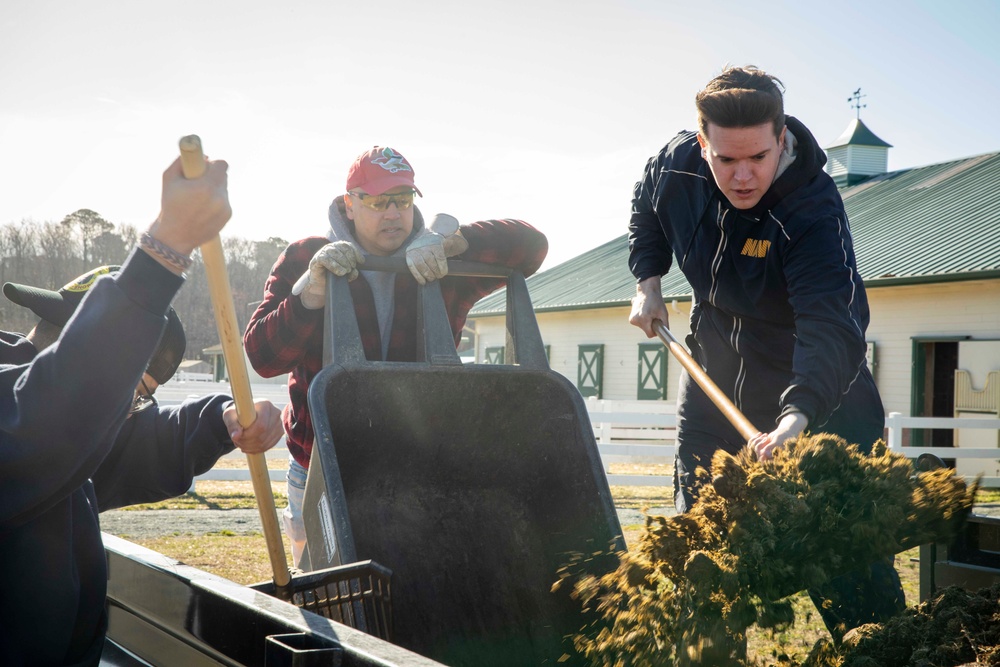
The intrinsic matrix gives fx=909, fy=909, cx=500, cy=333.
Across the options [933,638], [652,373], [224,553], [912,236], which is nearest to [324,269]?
[933,638]

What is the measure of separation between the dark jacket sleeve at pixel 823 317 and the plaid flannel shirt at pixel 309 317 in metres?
1.06

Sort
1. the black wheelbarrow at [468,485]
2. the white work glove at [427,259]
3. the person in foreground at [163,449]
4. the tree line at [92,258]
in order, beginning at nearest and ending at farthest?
the person in foreground at [163,449], the black wheelbarrow at [468,485], the white work glove at [427,259], the tree line at [92,258]

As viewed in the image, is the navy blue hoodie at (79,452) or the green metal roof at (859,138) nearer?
the navy blue hoodie at (79,452)

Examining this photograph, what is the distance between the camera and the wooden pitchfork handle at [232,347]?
1.32 meters

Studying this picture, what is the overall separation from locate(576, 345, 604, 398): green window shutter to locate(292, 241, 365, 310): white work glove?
16772mm

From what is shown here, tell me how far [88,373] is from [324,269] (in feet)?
5.55

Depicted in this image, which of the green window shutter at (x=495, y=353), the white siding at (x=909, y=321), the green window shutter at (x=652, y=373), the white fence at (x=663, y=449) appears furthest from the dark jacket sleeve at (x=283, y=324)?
the green window shutter at (x=495, y=353)

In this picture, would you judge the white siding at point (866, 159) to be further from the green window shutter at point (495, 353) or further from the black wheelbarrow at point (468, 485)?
the black wheelbarrow at point (468, 485)

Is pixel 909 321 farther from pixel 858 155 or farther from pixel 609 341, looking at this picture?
pixel 858 155

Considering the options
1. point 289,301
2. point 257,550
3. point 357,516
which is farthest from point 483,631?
point 257,550

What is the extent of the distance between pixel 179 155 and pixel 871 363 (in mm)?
14416

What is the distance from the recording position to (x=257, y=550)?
6477 millimetres

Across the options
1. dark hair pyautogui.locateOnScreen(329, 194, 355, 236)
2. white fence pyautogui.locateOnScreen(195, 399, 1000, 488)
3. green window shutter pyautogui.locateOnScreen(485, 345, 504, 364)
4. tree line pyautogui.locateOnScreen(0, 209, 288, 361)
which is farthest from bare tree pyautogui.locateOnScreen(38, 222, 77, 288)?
dark hair pyautogui.locateOnScreen(329, 194, 355, 236)

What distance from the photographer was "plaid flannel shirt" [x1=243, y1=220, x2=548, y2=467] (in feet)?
10.3
